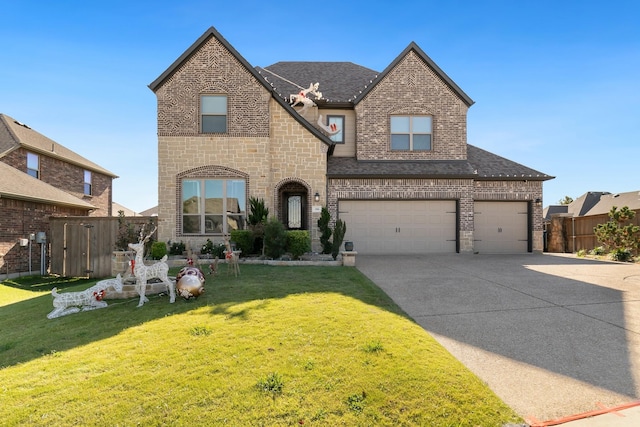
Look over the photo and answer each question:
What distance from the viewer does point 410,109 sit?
50.2 feet

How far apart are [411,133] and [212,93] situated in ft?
30.4

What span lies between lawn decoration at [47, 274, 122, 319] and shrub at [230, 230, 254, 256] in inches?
210

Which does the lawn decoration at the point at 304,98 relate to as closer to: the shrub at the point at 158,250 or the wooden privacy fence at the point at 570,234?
the shrub at the point at 158,250

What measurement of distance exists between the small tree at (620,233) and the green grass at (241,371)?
46.8 ft

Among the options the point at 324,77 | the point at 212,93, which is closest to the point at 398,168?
the point at 324,77

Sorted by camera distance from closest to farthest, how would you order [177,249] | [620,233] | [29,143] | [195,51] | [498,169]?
[177,249] → [195,51] → [620,233] → [498,169] → [29,143]

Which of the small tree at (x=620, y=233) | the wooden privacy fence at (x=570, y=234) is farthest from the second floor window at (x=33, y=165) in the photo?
the wooden privacy fence at (x=570, y=234)

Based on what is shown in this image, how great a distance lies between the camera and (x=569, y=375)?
372cm

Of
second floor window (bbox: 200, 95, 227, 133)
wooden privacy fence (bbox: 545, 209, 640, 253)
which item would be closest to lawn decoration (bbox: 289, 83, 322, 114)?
second floor window (bbox: 200, 95, 227, 133)

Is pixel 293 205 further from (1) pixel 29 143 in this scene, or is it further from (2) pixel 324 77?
(1) pixel 29 143

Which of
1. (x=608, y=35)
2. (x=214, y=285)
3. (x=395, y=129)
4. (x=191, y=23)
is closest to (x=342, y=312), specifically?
(x=214, y=285)

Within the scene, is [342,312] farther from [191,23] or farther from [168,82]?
[191,23]

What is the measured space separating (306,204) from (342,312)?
9658mm

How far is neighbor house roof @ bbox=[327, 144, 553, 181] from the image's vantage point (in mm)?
14289
